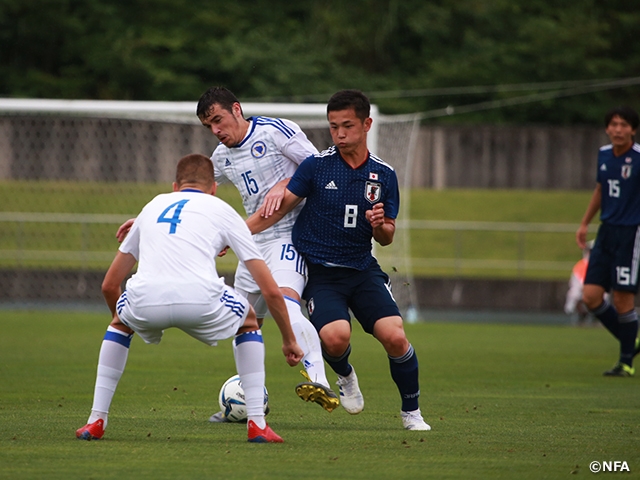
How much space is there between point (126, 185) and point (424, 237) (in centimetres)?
702

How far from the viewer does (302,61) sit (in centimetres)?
2877

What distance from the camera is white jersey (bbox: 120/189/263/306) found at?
188 inches

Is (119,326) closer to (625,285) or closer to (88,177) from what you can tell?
(625,285)

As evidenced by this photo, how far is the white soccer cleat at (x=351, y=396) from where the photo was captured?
6.06 m

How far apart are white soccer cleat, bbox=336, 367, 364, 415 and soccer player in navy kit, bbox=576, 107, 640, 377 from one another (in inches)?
163

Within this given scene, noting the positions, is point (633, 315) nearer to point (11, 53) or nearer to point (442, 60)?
point (442, 60)

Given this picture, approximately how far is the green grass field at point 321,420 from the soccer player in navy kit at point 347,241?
0.39m

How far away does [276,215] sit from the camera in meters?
5.98

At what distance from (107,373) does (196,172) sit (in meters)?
1.08

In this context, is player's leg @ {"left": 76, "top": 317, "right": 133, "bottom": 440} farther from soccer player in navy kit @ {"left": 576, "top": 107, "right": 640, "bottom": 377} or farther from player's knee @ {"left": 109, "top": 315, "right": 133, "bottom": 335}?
soccer player in navy kit @ {"left": 576, "top": 107, "right": 640, "bottom": 377}

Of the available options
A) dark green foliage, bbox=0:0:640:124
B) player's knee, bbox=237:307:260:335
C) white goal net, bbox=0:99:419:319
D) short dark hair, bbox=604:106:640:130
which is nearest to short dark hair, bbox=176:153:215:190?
player's knee, bbox=237:307:260:335

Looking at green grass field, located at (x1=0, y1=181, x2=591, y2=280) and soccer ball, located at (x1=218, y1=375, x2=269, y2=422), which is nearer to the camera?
soccer ball, located at (x1=218, y1=375, x2=269, y2=422)

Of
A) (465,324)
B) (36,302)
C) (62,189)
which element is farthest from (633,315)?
(62,189)

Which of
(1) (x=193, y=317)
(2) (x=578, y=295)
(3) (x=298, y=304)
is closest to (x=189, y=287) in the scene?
(1) (x=193, y=317)
